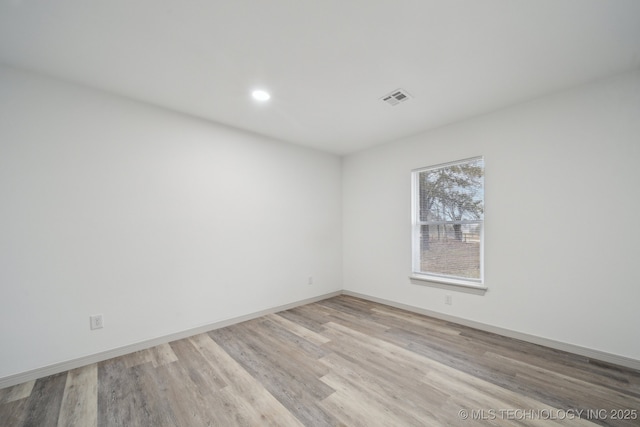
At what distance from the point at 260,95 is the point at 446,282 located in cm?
317

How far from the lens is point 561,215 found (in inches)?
96.7

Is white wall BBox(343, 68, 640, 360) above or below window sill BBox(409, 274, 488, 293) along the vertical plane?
above

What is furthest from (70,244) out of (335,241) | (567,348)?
(567,348)

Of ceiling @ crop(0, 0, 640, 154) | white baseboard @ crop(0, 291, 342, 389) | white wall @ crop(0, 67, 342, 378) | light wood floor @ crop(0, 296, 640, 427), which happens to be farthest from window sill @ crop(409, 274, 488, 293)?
white baseboard @ crop(0, 291, 342, 389)

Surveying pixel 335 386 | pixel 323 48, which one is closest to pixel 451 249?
pixel 335 386

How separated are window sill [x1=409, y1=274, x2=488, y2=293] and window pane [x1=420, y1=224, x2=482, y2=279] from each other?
0.10 metres

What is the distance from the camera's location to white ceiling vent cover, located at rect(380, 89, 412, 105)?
8.21ft

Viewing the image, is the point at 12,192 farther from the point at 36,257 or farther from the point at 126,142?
the point at 126,142

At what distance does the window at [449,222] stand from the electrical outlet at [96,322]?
3634 millimetres

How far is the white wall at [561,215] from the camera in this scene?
7.10 feet

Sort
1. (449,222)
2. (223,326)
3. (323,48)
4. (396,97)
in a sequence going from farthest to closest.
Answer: (449,222) → (223,326) → (396,97) → (323,48)

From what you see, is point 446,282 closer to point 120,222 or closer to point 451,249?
point 451,249

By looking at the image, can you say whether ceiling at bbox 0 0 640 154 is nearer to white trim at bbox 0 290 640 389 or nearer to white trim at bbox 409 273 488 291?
white trim at bbox 409 273 488 291

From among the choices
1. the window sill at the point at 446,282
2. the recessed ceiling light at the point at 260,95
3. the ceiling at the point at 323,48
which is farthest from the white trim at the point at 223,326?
the recessed ceiling light at the point at 260,95
